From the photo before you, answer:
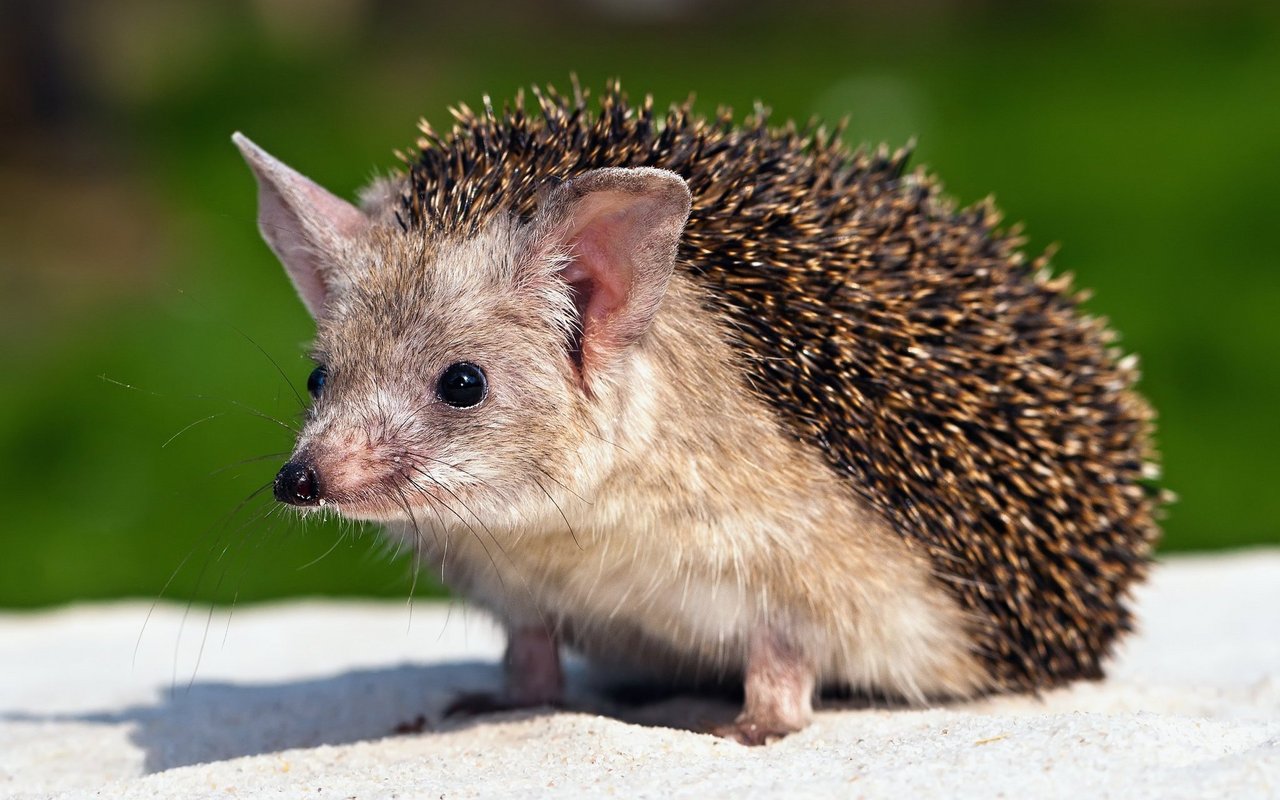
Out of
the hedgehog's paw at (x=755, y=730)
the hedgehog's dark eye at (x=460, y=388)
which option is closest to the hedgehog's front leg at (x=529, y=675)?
the hedgehog's paw at (x=755, y=730)

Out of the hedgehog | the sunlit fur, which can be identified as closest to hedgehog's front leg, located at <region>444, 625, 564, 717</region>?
the hedgehog

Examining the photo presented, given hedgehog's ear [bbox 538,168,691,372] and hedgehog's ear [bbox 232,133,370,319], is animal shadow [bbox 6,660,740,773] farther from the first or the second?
hedgehog's ear [bbox 232,133,370,319]

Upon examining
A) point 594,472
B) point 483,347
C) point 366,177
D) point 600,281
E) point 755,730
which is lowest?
point 755,730

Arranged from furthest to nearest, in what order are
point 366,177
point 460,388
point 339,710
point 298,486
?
point 366,177
point 339,710
point 460,388
point 298,486

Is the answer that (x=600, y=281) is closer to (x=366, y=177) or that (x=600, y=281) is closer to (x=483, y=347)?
(x=483, y=347)

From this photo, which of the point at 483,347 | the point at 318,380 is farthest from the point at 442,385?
the point at 318,380

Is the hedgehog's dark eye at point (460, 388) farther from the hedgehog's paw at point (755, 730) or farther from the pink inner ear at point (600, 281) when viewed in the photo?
the hedgehog's paw at point (755, 730)

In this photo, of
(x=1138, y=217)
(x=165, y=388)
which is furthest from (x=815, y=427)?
(x=1138, y=217)
